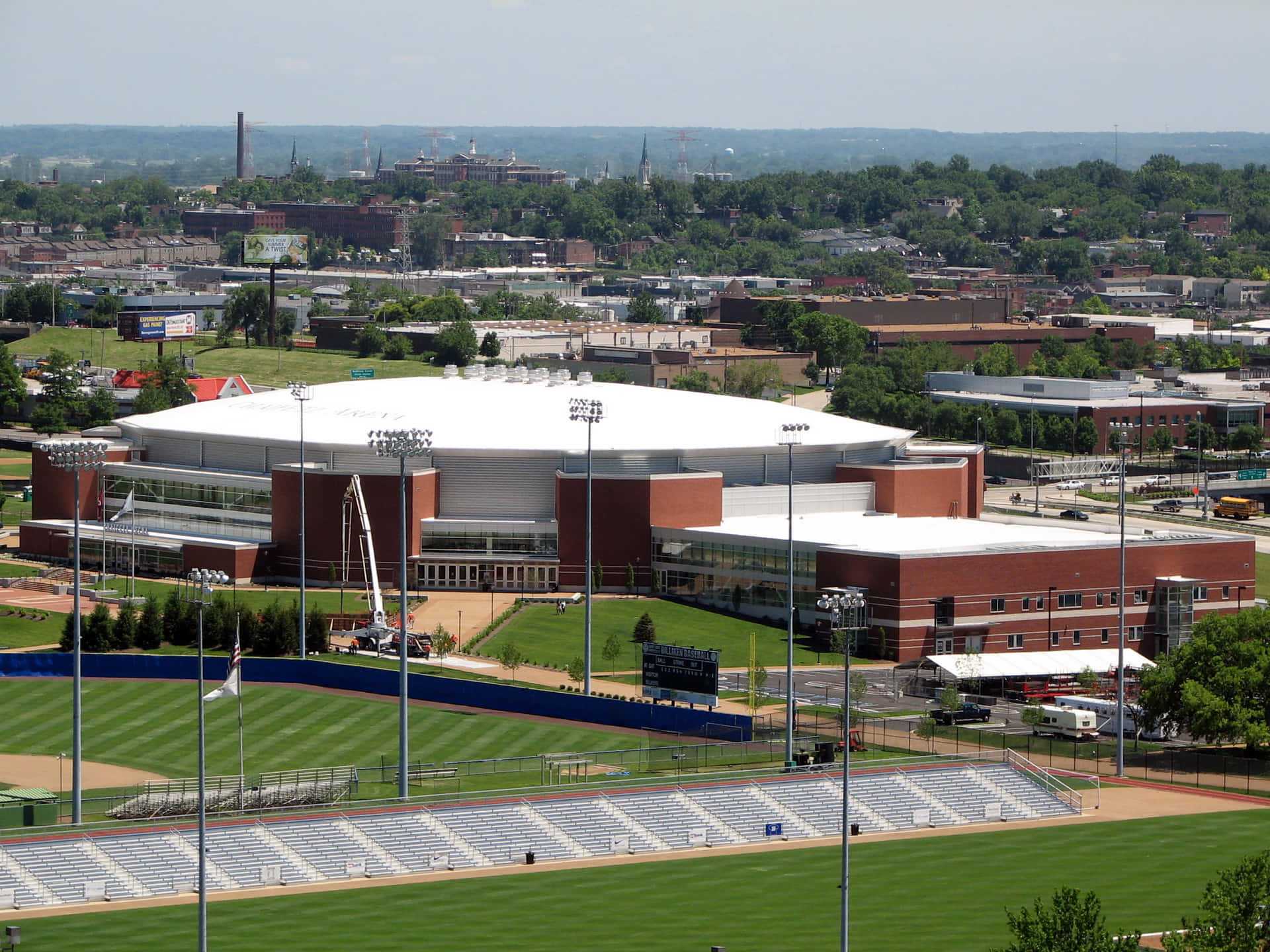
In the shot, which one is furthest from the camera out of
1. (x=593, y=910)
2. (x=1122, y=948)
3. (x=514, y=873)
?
(x=514, y=873)

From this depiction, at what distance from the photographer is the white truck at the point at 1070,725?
313 ft

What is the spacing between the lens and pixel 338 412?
136 m

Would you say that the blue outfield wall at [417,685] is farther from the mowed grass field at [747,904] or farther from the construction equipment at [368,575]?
the mowed grass field at [747,904]

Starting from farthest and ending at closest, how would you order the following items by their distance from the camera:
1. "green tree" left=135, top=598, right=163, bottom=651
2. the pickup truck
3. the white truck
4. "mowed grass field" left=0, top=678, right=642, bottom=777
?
"green tree" left=135, top=598, right=163, bottom=651
the pickup truck
the white truck
"mowed grass field" left=0, top=678, right=642, bottom=777

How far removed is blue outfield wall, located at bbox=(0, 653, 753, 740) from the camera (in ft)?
302

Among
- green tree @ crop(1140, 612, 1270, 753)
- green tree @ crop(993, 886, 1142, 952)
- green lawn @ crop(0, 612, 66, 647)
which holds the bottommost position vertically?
green lawn @ crop(0, 612, 66, 647)

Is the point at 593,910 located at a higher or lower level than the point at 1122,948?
lower

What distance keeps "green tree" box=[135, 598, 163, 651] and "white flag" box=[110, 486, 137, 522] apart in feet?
67.6

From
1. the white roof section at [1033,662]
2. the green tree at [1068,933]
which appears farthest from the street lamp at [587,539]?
the green tree at [1068,933]

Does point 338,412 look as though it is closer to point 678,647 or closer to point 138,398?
point 678,647

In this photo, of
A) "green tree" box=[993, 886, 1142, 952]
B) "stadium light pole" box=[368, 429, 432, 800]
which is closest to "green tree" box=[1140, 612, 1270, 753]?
"stadium light pole" box=[368, 429, 432, 800]

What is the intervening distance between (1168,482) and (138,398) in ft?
266

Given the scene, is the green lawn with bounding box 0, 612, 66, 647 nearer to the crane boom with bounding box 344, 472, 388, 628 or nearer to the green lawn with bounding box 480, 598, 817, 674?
the crane boom with bounding box 344, 472, 388, 628

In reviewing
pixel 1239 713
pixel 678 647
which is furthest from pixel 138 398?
pixel 1239 713
